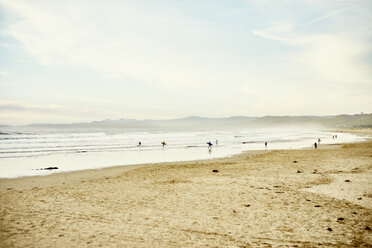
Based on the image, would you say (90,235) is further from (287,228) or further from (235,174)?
(235,174)

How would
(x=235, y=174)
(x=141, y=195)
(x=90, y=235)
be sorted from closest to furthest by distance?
(x=90, y=235) < (x=141, y=195) < (x=235, y=174)

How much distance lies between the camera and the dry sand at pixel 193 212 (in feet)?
24.9

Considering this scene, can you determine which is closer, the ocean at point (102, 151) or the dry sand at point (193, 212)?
the dry sand at point (193, 212)

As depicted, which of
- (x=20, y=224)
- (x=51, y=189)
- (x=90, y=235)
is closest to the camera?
(x=90, y=235)

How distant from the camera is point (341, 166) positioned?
64.4 feet

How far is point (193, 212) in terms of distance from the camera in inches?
396

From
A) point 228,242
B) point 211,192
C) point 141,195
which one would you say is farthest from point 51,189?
point 228,242

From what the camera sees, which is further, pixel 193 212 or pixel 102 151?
pixel 102 151

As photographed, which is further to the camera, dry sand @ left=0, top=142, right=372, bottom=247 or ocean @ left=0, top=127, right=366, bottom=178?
ocean @ left=0, top=127, right=366, bottom=178

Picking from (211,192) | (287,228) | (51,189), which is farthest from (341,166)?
(51,189)

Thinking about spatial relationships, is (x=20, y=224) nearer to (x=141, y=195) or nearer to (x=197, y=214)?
(x=141, y=195)

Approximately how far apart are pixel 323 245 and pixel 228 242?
8.65 feet

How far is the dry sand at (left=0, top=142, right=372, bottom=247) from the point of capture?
7.59 meters

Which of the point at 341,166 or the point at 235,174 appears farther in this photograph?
the point at 341,166
